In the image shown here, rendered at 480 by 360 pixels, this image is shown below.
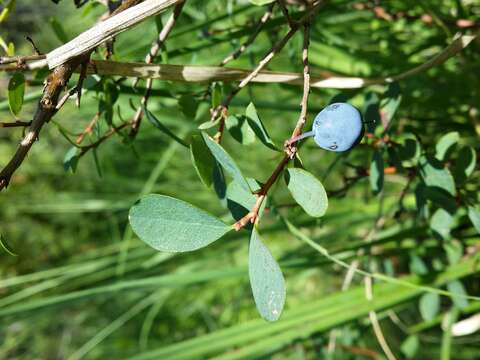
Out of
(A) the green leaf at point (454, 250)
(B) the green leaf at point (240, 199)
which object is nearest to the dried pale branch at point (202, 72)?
(B) the green leaf at point (240, 199)

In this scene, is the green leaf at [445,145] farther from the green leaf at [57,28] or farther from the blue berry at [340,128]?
the green leaf at [57,28]

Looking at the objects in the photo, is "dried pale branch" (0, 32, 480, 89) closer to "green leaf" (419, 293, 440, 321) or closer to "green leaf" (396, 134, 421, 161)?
"green leaf" (396, 134, 421, 161)

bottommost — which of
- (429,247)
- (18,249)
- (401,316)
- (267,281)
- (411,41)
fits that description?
(18,249)

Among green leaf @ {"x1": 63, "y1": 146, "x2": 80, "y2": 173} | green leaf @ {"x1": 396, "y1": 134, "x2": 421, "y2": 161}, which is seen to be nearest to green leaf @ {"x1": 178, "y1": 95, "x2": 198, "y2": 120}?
green leaf @ {"x1": 63, "y1": 146, "x2": 80, "y2": 173}

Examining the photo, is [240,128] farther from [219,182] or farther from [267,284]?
[267,284]

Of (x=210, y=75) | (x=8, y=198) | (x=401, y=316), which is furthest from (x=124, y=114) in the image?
(x=8, y=198)

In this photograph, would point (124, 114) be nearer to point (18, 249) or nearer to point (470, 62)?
point (470, 62)
